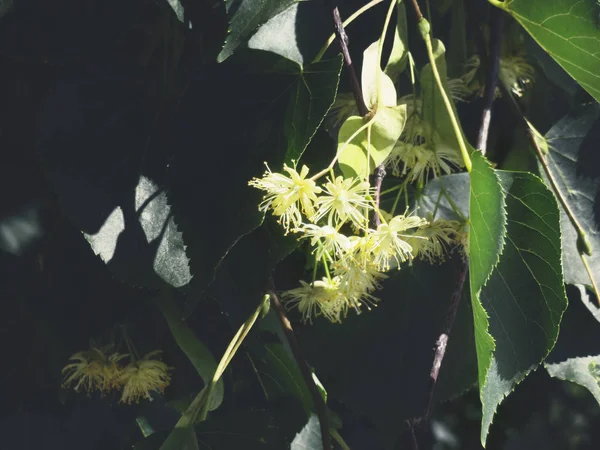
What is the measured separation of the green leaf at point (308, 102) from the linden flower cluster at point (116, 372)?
348 millimetres

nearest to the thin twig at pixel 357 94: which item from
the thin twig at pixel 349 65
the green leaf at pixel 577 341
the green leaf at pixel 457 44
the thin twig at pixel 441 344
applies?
the thin twig at pixel 349 65

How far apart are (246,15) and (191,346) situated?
0.35 meters

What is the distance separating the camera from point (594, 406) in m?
1.40

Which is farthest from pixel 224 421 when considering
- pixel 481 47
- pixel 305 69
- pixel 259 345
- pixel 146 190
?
pixel 481 47

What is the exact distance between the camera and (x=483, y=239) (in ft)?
1.67

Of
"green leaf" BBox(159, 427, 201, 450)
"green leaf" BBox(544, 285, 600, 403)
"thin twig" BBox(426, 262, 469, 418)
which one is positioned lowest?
"green leaf" BBox(544, 285, 600, 403)

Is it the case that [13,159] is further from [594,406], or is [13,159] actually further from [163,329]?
[594,406]

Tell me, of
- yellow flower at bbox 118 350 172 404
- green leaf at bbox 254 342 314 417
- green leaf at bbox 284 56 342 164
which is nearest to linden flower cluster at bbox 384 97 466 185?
green leaf at bbox 284 56 342 164

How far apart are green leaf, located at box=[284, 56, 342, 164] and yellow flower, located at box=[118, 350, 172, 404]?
0.35m

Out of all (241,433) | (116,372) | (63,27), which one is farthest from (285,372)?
(63,27)

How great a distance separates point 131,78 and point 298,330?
0.97ft

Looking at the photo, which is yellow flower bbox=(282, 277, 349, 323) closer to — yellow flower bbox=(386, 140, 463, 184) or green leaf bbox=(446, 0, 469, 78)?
yellow flower bbox=(386, 140, 463, 184)

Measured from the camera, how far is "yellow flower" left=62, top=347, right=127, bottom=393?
811 millimetres

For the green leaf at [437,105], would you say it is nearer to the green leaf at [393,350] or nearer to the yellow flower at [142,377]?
the green leaf at [393,350]
